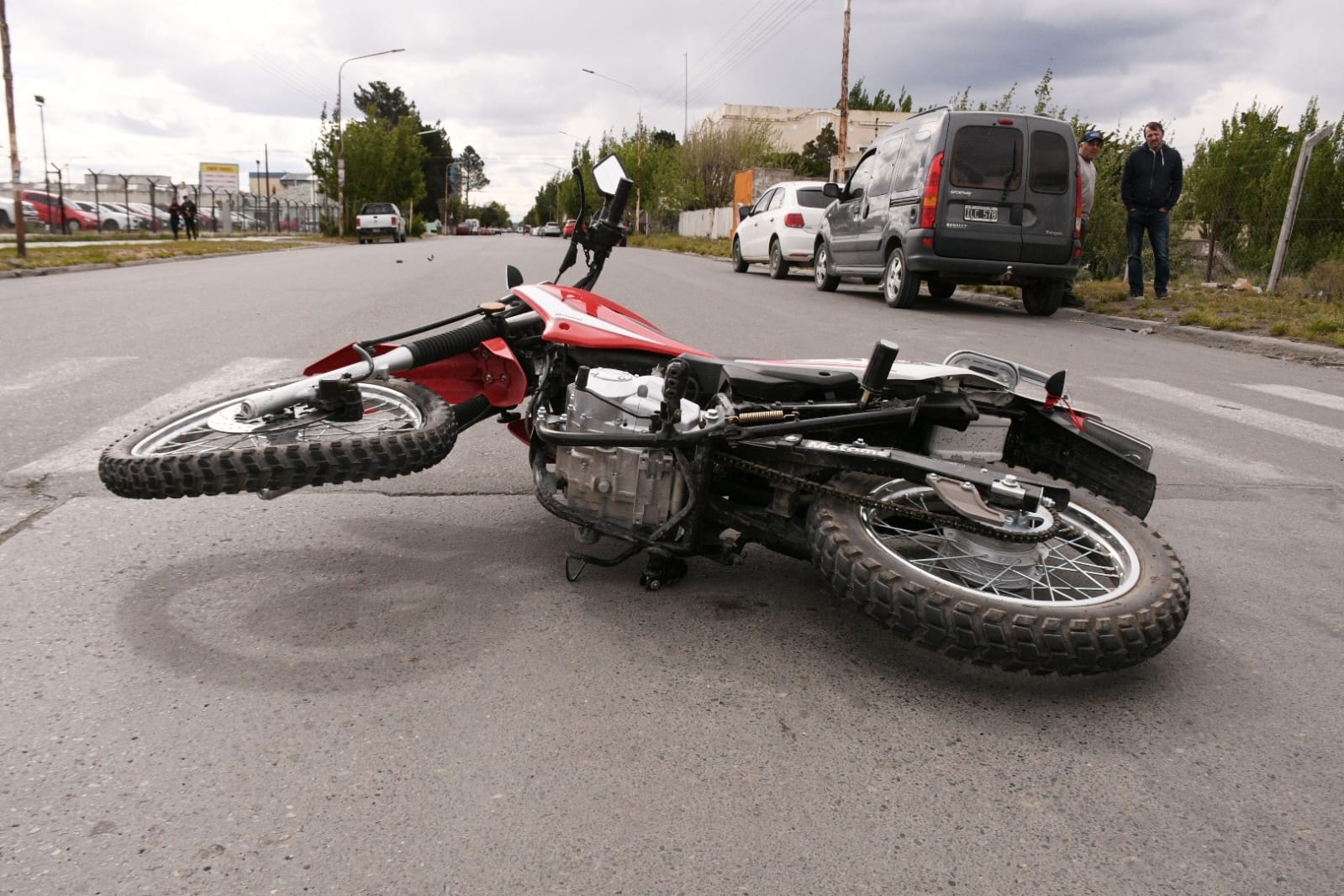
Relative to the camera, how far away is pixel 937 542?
2.76 metres

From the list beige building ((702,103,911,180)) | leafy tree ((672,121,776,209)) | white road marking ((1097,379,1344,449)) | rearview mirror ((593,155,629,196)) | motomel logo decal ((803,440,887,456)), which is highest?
beige building ((702,103,911,180))

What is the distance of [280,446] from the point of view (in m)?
2.77

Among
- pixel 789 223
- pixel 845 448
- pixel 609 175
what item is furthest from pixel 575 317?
pixel 789 223

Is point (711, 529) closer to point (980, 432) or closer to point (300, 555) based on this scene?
point (980, 432)

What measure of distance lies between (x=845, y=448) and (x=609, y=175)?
148cm

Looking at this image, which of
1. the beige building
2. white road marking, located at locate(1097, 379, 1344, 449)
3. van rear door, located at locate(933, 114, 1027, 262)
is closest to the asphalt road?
white road marking, located at locate(1097, 379, 1344, 449)

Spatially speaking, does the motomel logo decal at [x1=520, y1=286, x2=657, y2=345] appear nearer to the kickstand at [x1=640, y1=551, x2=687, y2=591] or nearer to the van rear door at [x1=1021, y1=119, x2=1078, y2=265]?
the kickstand at [x1=640, y1=551, x2=687, y2=591]

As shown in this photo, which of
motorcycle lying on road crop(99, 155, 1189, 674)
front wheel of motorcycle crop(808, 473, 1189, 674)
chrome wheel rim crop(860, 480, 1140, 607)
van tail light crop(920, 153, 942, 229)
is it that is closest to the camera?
front wheel of motorcycle crop(808, 473, 1189, 674)

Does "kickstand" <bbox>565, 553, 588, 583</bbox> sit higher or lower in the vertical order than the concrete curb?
higher

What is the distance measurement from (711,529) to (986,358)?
1028 mm

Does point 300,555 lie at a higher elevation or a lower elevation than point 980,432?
lower

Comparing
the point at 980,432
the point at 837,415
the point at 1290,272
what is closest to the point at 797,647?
the point at 837,415

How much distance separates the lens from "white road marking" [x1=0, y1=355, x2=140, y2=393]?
6070mm

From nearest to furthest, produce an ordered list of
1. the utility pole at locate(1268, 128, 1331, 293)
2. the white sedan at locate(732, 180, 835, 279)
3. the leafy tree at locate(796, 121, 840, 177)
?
the utility pole at locate(1268, 128, 1331, 293), the white sedan at locate(732, 180, 835, 279), the leafy tree at locate(796, 121, 840, 177)
